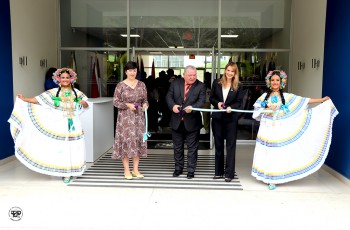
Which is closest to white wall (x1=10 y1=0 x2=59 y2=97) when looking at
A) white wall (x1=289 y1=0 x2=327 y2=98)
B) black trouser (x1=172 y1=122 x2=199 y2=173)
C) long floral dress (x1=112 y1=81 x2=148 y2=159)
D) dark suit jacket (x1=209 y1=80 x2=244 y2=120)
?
long floral dress (x1=112 y1=81 x2=148 y2=159)

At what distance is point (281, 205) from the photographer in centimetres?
397

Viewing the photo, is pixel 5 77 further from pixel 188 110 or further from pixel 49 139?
pixel 188 110

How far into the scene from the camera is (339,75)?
5086 millimetres

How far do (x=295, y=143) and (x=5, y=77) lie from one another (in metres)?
4.17

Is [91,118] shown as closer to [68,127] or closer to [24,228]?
[68,127]

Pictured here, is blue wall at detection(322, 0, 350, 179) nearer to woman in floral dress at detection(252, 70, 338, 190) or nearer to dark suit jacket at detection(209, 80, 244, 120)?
woman in floral dress at detection(252, 70, 338, 190)

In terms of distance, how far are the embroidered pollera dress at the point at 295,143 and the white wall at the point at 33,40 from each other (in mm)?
3882

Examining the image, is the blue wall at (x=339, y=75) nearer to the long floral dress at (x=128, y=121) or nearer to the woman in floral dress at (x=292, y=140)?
the woman in floral dress at (x=292, y=140)

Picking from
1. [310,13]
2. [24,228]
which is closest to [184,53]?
[310,13]

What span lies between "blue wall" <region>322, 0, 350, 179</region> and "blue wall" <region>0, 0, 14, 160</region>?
465cm

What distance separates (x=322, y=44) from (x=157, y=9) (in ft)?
12.0

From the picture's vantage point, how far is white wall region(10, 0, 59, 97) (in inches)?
237

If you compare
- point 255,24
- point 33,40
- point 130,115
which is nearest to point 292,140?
point 130,115

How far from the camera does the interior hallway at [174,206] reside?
3438 millimetres
